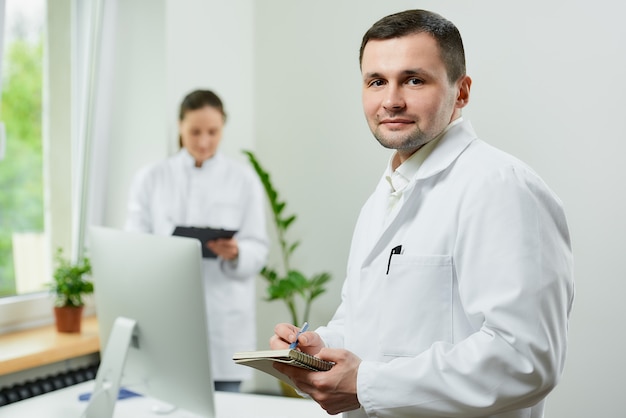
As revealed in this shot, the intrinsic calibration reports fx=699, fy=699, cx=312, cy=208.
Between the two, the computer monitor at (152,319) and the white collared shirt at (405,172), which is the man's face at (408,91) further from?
the computer monitor at (152,319)

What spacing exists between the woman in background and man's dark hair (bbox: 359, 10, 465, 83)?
1.75m

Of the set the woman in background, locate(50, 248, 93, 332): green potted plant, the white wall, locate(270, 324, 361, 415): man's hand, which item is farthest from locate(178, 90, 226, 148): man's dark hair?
locate(270, 324, 361, 415): man's hand

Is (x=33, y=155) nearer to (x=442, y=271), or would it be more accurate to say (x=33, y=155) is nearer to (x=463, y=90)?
(x=463, y=90)

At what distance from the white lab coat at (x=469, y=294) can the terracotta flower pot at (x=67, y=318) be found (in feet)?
6.79

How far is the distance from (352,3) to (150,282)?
2394mm

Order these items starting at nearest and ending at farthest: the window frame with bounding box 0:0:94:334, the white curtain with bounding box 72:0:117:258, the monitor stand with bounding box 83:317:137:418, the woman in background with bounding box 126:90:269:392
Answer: the monitor stand with bounding box 83:317:137:418 < the woman in background with bounding box 126:90:269:392 < the window frame with bounding box 0:0:94:334 < the white curtain with bounding box 72:0:117:258

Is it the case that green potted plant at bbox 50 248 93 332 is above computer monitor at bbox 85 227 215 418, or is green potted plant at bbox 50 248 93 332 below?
below

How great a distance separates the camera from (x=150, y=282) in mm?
1733

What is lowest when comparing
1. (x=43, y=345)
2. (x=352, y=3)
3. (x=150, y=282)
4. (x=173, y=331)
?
(x=43, y=345)

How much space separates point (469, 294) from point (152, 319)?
2.88 feet

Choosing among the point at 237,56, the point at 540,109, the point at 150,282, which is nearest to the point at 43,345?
the point at 150,282

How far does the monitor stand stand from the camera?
1.79 metres

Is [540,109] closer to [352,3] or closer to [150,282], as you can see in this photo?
[352,3]

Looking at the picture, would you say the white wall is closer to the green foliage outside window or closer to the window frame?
the window frame
